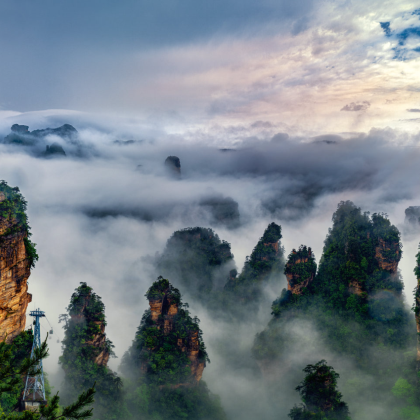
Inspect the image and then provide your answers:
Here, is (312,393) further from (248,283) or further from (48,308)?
(48,308)

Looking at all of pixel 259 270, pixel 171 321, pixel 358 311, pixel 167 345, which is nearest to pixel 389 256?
pixel 358 311

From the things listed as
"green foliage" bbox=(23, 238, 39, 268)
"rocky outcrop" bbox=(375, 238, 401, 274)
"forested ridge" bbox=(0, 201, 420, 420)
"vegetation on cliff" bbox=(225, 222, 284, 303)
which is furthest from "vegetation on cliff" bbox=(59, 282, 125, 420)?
"rocky outcrop" bbox=(375, 238, 401, 274)

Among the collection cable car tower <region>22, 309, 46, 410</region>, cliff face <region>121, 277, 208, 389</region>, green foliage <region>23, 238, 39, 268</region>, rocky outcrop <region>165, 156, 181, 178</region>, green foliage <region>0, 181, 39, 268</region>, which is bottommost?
cable car tower <region>22, 309, 46, 410</region>

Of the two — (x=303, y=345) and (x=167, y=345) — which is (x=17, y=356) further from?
(x=303, y=345)

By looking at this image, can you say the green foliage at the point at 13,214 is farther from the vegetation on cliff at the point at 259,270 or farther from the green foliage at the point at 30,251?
the vegetation on cliff at the point at 259,270

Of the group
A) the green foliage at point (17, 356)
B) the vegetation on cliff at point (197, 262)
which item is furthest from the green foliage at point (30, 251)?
the vegetation on cliff at point (197, 262)

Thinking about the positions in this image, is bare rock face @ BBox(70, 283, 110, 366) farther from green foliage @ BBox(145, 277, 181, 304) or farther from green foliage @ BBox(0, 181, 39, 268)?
green foliage @ BBox(0, 181, 39, 268)

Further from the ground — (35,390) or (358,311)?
(358,311)
